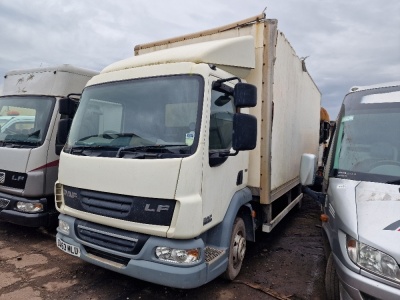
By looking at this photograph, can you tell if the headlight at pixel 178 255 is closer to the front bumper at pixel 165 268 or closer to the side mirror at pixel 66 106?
the front bumper at pixel 165 268

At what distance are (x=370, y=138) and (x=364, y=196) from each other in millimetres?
744

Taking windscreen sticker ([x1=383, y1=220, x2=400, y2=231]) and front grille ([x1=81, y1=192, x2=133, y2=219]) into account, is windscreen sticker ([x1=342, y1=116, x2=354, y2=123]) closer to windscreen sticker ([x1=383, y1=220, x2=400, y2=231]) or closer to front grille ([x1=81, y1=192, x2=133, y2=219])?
windscreen sticker ([x1=383, y1=220, x2=400, y2=231])

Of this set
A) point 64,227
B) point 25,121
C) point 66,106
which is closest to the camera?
point 64,227

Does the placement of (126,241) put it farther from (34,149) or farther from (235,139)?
(34,149)

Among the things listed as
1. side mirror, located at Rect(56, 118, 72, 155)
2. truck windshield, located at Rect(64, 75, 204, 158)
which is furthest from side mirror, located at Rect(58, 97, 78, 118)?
truck windshield, located at Rect(64, 75, 204, 158)

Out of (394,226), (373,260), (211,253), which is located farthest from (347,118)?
(211,253)

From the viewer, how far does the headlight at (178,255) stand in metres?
2.64

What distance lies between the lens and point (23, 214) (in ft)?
14.3

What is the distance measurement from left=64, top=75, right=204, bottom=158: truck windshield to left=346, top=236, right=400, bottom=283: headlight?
5.02 ft

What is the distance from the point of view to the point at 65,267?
3.84 metres

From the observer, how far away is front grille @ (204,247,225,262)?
9.53ft

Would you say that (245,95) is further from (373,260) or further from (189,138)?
(373,260)

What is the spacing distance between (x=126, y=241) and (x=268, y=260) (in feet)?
7.90

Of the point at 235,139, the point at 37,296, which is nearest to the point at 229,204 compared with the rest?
the point at 235,139
